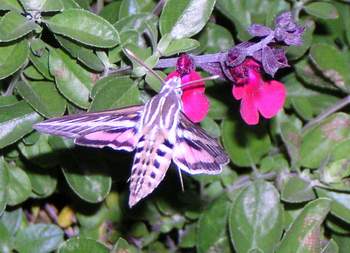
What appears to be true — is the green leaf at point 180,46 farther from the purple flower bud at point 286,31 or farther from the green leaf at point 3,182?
the green leaf at point 3,182

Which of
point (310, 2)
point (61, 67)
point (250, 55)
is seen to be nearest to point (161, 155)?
point (250, 55)

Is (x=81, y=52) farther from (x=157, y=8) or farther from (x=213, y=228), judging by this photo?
(x=213, y=228)

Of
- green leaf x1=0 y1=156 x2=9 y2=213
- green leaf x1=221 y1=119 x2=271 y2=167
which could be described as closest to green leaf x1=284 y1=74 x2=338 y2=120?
green leaf x1=221 y1=119 x2=271 y2=167

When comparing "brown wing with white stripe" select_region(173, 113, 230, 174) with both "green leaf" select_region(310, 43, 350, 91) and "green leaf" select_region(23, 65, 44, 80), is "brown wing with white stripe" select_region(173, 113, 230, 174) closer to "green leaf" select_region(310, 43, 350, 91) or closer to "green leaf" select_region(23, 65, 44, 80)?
"green leaf" select_region(23, 65, 44, 80)

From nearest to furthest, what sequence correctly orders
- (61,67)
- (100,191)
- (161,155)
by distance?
1. (161,155)
2. (61,67)
3. (100,191)

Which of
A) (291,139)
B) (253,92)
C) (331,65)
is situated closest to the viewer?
(253,92)

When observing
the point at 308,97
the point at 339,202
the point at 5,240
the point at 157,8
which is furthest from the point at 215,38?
the point at 5,240

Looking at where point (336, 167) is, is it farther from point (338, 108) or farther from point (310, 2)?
point (310, 2)
